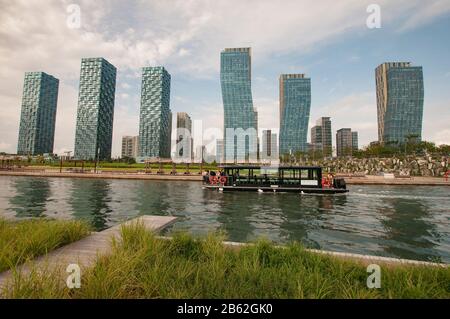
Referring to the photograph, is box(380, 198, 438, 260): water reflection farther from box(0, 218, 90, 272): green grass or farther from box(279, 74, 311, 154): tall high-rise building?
box(279, 74, 311, 154): tall high-rise building

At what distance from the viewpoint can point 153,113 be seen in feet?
602

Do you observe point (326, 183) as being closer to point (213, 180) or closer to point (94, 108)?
Answer: point (213, 180)

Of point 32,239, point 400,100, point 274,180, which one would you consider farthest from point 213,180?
point 400,100

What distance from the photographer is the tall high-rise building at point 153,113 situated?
595ft

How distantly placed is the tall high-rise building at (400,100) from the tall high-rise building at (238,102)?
82812mm

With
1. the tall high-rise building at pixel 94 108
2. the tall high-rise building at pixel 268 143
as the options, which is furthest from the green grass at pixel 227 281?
the tall high-rise building at pixel 94 108

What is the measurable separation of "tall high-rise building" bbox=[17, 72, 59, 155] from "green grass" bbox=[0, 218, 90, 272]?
198 m

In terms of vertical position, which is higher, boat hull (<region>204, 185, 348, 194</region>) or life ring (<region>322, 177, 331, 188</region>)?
life ring (<region>322, 177, 331, 188</region>)

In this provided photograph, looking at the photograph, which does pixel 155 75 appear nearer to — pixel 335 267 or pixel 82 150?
pixel 82 150

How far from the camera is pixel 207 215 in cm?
1619

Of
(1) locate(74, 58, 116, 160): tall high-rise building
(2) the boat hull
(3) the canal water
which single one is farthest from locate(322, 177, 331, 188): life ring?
(1) locate(74, 58, 116, 160): tall high-rise building

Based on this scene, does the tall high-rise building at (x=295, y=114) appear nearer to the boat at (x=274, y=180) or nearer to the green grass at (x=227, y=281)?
the boat at (x=274, y=180)

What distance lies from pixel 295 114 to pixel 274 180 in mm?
123808

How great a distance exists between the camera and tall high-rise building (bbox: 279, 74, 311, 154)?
144m
